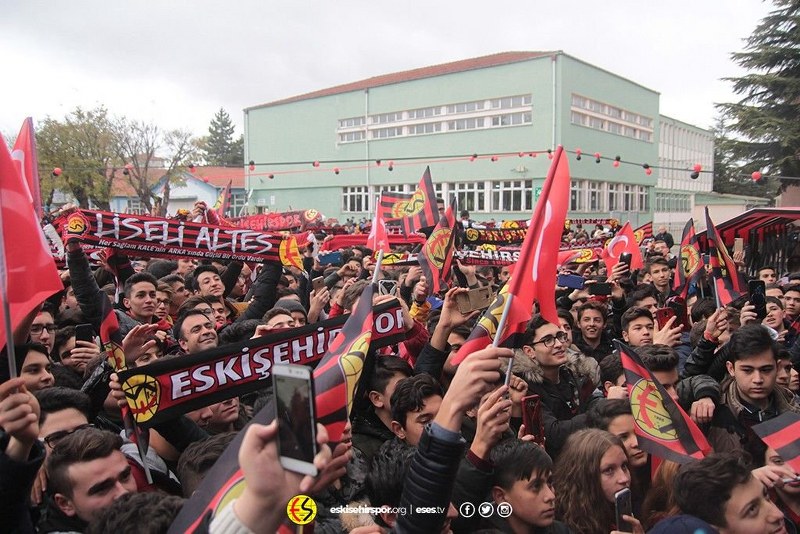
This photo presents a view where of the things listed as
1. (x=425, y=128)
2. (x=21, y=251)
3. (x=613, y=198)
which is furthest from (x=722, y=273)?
(x=613, y=198)

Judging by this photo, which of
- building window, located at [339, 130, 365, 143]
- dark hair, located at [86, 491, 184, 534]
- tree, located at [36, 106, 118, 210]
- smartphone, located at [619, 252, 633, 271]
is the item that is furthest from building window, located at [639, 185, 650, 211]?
dark hair, located at [86, 491, 184, 534]

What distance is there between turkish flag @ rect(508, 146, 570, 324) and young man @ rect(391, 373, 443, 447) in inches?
26.5

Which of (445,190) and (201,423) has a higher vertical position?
(445,190)

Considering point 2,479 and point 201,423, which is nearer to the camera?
point 2,479

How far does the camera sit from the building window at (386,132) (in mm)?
42344

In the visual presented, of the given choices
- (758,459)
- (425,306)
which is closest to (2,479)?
(758,459)

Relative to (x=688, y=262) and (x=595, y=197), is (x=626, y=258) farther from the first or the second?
(x=595, y=197)

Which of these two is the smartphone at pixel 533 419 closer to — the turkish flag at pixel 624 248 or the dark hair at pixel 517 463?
the dark hair at pixel 517 463

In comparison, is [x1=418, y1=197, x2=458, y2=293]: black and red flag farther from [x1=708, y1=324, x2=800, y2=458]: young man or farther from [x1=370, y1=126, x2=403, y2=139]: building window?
[x1=370, y1=126, x2=403, y2=139]: building window

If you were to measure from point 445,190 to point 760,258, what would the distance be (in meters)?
27.7

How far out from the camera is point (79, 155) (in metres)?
35.7

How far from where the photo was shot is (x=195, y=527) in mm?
1732

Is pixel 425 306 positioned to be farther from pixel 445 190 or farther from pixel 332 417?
pixel 445 190

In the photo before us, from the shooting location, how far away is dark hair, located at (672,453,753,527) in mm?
2492
